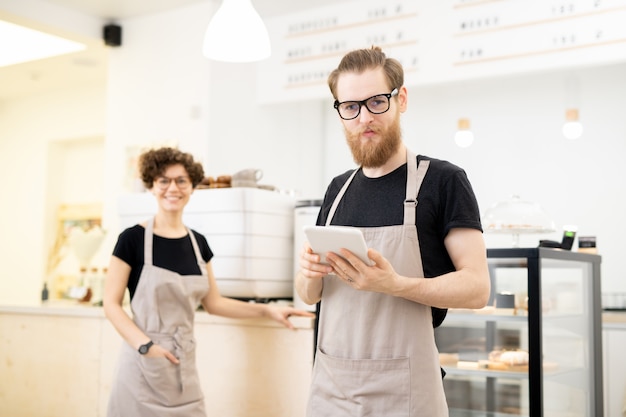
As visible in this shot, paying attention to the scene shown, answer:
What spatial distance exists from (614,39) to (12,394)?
3.69 m

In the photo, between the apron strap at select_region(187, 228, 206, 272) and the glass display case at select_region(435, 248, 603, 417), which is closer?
the glass display case at select_region(435, 248, 603, 417)

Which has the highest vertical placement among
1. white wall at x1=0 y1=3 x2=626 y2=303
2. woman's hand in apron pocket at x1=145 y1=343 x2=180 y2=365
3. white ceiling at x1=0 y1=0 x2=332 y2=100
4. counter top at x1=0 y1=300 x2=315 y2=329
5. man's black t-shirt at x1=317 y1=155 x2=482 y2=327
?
white ceiling at x1=0 y1=0 x2=332 y2=100

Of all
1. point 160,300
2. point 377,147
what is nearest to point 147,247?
point 160,300

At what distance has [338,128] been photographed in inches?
223

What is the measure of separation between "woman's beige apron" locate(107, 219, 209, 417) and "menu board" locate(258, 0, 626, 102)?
2.12 m

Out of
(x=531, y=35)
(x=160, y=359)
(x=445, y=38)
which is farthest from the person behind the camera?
(x=445, y=38)

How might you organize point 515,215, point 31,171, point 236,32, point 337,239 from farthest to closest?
point 31,171 < point 515,215 < point 236,32 < point 337,239

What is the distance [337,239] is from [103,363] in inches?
92.7

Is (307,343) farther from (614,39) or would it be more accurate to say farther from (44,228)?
(44,228)

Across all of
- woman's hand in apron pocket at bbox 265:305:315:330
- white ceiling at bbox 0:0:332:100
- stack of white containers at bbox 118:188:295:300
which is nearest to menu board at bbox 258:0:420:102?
white ceiling at bbox 0:0:332:100

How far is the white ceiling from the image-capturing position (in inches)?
195

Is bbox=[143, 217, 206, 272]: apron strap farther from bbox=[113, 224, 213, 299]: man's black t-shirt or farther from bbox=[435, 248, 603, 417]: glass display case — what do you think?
bbox=[435, 248, 603, 417]: glass display case

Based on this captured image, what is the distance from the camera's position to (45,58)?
20.0 ft

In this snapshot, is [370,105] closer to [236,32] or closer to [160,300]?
[160,300]
